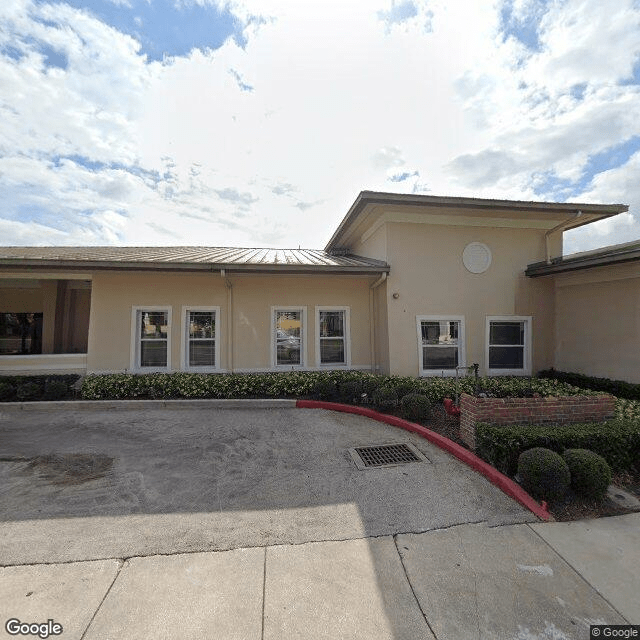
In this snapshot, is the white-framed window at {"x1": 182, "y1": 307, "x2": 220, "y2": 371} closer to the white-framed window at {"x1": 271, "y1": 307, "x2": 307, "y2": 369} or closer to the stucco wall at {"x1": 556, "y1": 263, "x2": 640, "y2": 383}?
the white-framed window at {"x1": 271, "y1": 307, "x2": 307, "y2": 369}

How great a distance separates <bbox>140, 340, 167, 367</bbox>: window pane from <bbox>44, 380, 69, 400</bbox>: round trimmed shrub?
174 centimetres

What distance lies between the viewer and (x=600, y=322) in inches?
322

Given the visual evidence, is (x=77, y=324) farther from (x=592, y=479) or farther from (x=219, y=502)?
(x=592, y=479)

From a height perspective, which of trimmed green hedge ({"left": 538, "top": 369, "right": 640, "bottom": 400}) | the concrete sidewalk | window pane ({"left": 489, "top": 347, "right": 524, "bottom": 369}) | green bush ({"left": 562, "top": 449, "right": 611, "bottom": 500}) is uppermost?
window pane ({"left": 489, "top": 347, "right": 524, "bottom": 369})

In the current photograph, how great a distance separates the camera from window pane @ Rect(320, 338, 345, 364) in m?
9.49

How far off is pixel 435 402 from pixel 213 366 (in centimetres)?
565

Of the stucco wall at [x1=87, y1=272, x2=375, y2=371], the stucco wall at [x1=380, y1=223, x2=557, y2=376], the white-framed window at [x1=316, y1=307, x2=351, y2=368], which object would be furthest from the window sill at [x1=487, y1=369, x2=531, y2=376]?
the white-framed window at [x1=316, y1=307, x2=351, y2=368]

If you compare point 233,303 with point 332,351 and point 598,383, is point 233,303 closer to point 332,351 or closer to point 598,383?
point 332,351

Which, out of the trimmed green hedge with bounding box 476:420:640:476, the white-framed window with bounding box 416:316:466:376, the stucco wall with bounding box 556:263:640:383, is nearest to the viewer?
the trimmed green hedge with bounding box 476:420:640:476

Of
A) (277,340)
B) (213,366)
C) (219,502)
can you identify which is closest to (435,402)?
(277,340)

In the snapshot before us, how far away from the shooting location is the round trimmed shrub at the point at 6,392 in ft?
25.6

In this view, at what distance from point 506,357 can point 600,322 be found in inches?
87.2

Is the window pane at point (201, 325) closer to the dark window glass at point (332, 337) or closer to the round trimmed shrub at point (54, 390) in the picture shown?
the dark window glass at point (332, 337)

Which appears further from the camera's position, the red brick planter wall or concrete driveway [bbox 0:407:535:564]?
the red brick planter wall
